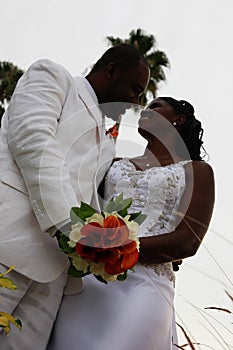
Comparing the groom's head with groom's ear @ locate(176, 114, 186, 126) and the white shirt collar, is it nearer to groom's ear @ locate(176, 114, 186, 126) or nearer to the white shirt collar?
the white shirt collar

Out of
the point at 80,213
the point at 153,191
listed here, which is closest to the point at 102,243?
the point at 80,213

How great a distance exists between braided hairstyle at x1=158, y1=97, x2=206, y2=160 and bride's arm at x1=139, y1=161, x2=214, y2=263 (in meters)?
0.47

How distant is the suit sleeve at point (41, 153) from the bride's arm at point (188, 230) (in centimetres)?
63

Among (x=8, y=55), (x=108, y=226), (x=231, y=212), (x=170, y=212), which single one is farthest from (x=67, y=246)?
(x=8, y=55)

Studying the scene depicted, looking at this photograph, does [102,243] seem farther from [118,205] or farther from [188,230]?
[188,230]

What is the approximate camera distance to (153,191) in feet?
11.4

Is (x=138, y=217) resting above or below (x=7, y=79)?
above

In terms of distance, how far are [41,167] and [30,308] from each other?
598 millimetres

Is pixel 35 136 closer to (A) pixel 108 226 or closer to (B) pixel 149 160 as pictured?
(A) pixel 108 226

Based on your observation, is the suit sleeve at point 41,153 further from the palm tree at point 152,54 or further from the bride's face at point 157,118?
the palm tree at point 152,54

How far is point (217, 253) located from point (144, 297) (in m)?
0.97

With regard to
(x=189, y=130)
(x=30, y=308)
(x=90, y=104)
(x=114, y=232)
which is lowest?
(x=30, y=308)

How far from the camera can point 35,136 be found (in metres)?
2.50

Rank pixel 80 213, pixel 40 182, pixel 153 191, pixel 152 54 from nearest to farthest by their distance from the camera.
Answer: pixel 80 213 < pixel 40 182 < pixel 153 191 < pixel 152 54
